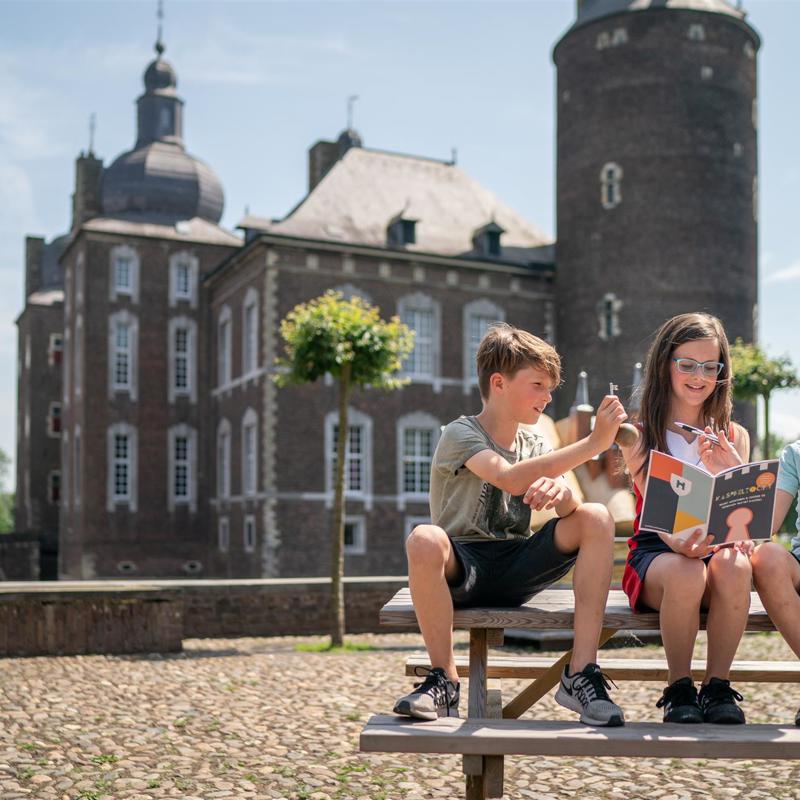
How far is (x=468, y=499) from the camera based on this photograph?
4.03 m

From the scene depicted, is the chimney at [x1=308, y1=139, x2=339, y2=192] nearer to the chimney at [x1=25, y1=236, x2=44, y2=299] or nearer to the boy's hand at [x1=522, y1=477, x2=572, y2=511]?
the chimney at [x1=25, y1=236, x2=44, y2=299]

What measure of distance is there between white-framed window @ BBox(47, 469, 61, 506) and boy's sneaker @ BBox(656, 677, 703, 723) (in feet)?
151

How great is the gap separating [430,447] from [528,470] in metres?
26.7

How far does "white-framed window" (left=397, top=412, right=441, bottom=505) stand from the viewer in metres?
29.8

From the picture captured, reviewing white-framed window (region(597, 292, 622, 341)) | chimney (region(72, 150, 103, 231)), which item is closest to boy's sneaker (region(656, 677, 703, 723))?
white-framed window (region(597, 292, 622, 341))

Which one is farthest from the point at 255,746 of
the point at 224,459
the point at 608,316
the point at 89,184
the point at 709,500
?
the point at 89,184

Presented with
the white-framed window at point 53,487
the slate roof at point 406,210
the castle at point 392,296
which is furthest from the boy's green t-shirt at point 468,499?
the white-framed window at point 53,487

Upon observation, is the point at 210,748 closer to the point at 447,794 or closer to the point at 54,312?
the point at 447,794

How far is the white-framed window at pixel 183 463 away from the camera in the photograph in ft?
115

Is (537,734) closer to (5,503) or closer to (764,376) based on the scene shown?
(764,376)

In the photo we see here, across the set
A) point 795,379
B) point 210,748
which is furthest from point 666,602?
point 795,379

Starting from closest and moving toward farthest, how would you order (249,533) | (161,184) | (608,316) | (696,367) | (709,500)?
(709,500), (696,367), (608,316), (249,533), (161,184)

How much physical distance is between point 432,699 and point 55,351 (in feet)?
155

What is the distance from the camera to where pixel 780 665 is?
16.1 feet
